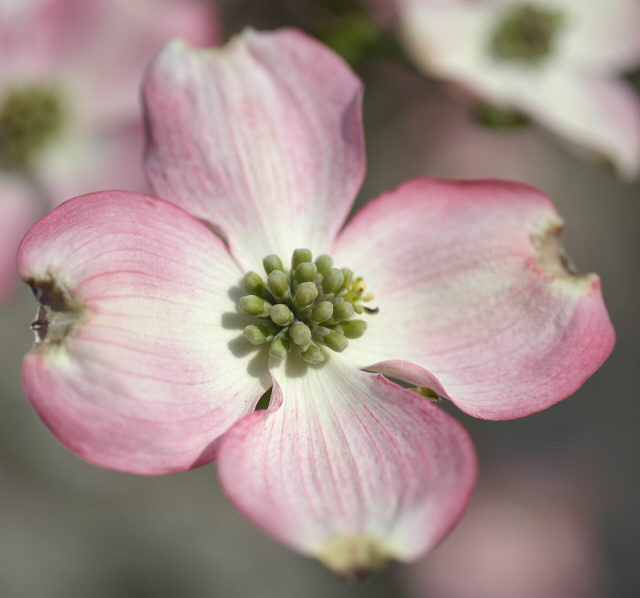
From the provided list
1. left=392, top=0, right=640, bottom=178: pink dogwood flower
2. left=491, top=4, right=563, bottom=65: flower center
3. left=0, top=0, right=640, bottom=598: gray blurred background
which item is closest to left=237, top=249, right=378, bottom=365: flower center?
left=392, top=0, right=640, bottom=178: pink dogwood flower

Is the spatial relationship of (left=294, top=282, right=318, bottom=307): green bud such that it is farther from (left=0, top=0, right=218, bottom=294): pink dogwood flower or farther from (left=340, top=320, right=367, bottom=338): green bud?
(left=0, top=0, right=218, bottom=294): pink dogwood flower

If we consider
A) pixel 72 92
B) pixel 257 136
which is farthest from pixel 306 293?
pixel 72 92

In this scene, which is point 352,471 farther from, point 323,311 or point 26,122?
point 26,122

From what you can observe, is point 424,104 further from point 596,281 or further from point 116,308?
point 116,308

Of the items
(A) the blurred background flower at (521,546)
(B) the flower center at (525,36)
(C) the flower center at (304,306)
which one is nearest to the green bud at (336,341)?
(C) the flower center at (304,306)

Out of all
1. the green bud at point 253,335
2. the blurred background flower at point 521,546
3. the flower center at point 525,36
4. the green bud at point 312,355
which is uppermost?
the flower center at point 525,36

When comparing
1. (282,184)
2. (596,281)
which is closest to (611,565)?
(596,281)

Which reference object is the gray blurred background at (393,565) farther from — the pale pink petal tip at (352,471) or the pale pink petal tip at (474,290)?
the pale pink petal tip at (352,471)
